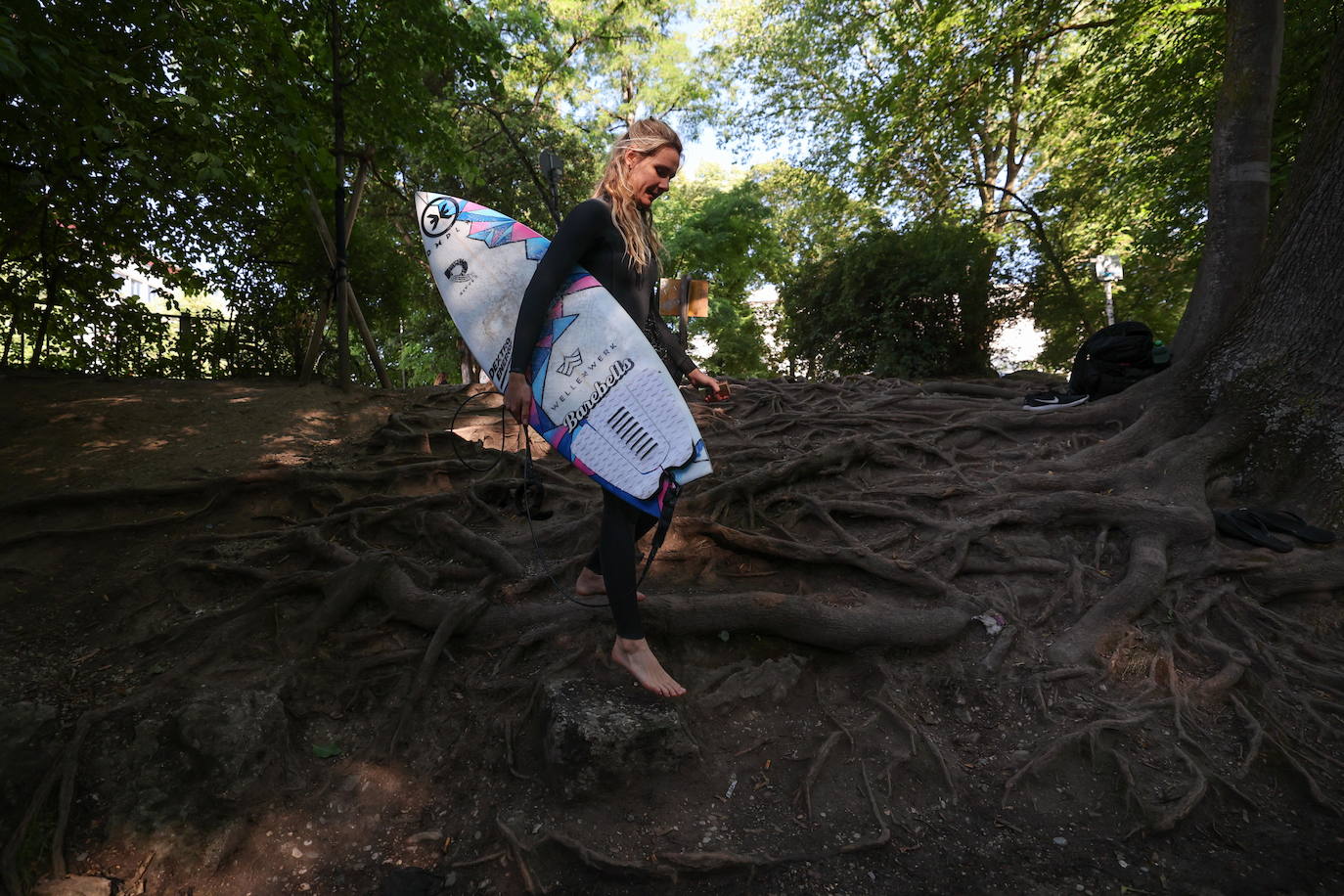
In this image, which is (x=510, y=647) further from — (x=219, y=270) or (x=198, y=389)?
(x=219, y=270)

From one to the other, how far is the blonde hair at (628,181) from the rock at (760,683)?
1785 millimetres

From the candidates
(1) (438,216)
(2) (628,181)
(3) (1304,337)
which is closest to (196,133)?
(1) (438,216)

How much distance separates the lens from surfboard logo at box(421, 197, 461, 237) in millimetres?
2984

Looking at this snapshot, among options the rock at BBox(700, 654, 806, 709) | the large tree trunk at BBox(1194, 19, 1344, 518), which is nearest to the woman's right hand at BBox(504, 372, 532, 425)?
the rock at BBox(700, 654, 806, 709)

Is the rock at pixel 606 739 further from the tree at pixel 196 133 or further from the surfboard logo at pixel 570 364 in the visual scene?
the tree at pixel 196 133

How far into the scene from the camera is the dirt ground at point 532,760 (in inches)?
78.5

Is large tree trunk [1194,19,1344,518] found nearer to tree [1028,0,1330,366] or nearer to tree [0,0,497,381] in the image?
tree [1028,0,1330,366]

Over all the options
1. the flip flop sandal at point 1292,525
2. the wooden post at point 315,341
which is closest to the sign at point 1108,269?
the flip flop sandal at point 1292,525

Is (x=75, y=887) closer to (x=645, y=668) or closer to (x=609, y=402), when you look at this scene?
(x=645, y=668)

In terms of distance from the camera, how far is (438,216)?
302cm

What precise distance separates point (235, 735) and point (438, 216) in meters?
2.32

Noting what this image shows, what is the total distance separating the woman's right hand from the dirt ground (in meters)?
1.15

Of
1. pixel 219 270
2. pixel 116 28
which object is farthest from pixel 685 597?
pixel 219 270

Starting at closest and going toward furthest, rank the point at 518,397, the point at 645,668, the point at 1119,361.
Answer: the point at 518,397 < the point at 645,668 < the point at 1119,361
